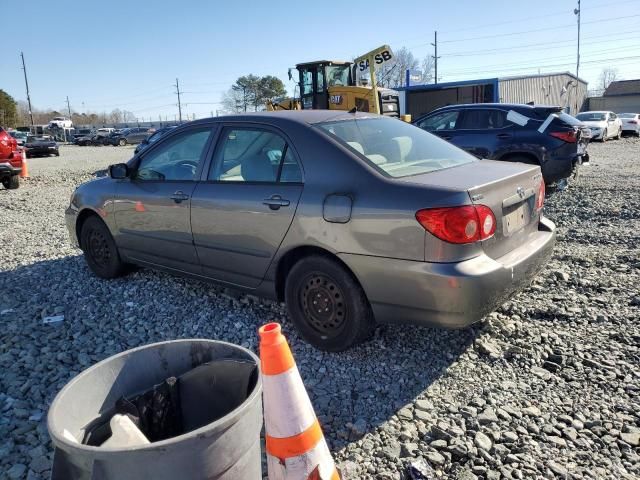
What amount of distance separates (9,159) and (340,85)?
33.1ft

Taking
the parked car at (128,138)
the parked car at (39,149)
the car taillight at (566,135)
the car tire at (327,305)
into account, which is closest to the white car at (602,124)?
the car taillight at (566,135)

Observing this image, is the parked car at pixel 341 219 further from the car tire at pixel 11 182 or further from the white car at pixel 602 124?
the white car at pixel 602 124

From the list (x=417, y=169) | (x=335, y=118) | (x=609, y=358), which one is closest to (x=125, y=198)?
(x=335, y=118)

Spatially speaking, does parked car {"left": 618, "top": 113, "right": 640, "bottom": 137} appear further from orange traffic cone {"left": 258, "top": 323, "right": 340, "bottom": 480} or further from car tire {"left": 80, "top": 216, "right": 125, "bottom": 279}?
orange traffic cone {"left": 258, "top": 323, "right": 340, "bottom": 480}

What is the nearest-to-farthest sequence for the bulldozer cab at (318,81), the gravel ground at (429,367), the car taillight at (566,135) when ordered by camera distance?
the gravel ground at (429,367), the car taillight at (566,135), the bulldozer cab at (318,81)

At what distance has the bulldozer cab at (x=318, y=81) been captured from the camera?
16719mm

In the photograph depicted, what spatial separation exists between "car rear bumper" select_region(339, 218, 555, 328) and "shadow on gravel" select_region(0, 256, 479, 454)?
427 mm

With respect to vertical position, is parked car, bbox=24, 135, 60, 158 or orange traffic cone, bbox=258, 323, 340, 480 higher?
parked car, bbox=24, 135, 60, 158

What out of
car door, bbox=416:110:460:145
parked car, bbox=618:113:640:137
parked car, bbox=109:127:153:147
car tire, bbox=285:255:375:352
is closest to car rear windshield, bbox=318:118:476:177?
car tire, bbox=285:255:375:352

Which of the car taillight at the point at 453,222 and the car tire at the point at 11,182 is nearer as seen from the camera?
the car taillight at the point at 453,222

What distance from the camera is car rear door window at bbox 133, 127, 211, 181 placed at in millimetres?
4230

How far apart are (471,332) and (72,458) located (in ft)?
9.43

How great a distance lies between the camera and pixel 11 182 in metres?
13.5

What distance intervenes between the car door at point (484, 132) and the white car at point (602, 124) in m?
17.6
